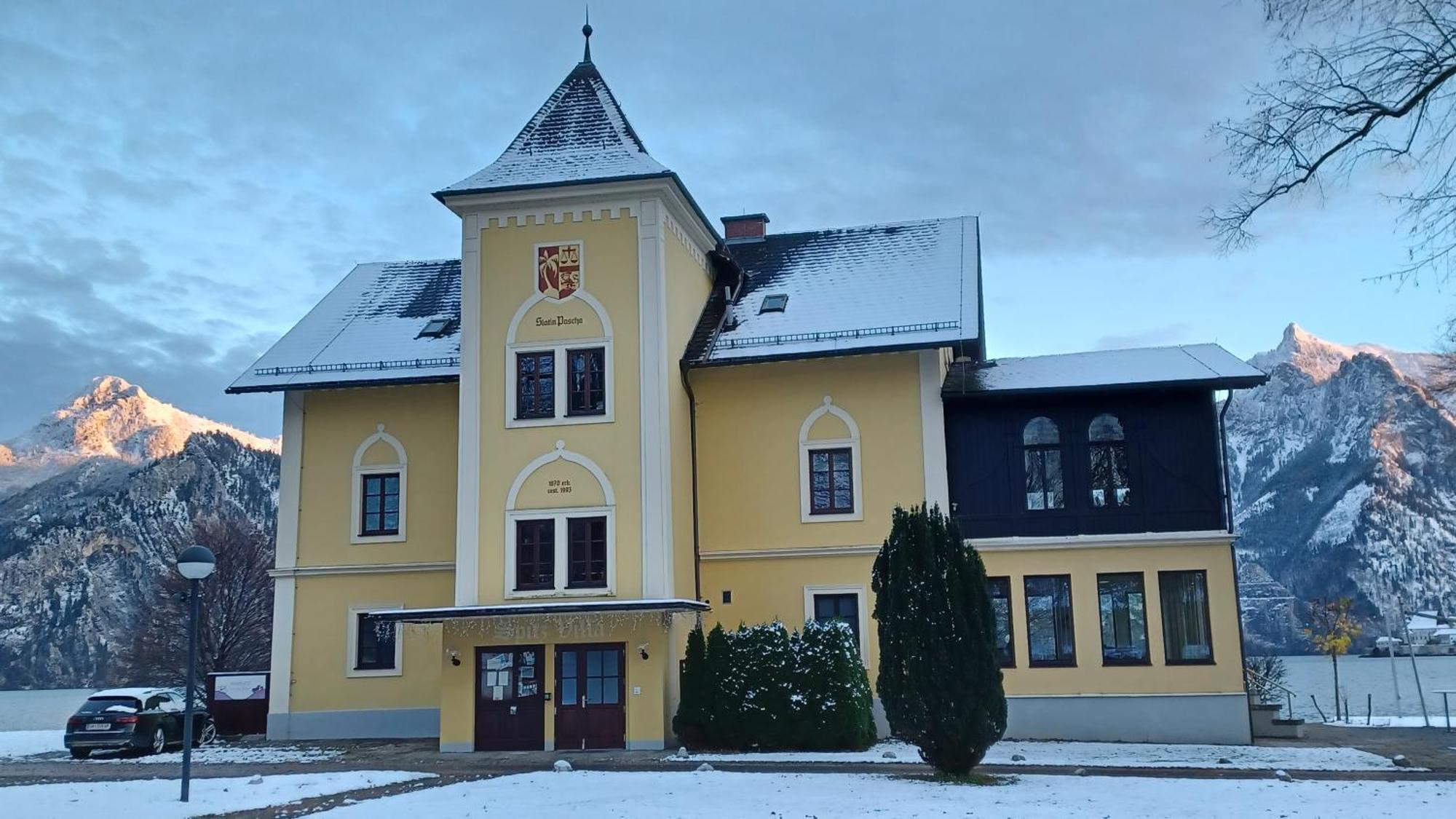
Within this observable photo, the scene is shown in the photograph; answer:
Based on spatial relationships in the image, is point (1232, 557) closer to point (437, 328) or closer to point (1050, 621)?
point (1050, 621)

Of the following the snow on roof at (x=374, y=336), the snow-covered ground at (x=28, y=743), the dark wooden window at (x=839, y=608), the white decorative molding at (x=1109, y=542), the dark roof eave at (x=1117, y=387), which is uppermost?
the snow on roof at (x=374, y=336)

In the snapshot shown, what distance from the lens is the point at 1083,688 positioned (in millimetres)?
24625

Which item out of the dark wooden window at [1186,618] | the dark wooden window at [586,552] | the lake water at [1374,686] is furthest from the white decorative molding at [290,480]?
the lake water at [1374,686]

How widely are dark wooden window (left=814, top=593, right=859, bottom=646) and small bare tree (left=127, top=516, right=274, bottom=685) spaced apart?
2619 centimetres

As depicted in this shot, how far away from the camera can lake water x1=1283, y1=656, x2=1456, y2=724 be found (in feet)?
175

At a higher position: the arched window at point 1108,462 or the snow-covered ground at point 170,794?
the arched window at point 1108,462

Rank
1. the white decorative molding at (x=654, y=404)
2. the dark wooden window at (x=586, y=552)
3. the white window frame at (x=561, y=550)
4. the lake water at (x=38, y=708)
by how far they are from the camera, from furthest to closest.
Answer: the lake water at (x=38, y=708) → the dark wooden window at (x=586, y=552) → the white window frame at (x=561, y=550) → the white decorative molding at (x=654, y=404)

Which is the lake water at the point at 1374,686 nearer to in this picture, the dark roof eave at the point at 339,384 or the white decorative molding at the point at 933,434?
the white decorative molding at the point at 933,434

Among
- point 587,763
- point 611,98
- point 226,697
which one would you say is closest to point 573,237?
point 611,98

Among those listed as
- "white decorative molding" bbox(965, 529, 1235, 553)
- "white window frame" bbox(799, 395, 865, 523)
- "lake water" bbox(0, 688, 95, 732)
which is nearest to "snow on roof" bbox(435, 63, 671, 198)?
"white window frame" bbox(799, 395, 865, 523)

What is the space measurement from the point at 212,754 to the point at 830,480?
12.9 m

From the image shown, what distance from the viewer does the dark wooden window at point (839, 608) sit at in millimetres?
25578

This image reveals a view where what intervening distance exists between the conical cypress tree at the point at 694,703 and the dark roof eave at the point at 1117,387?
286 inches

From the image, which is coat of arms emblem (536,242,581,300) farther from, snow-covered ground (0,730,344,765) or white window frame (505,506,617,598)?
snow-covered ground (0,730,344,765)
